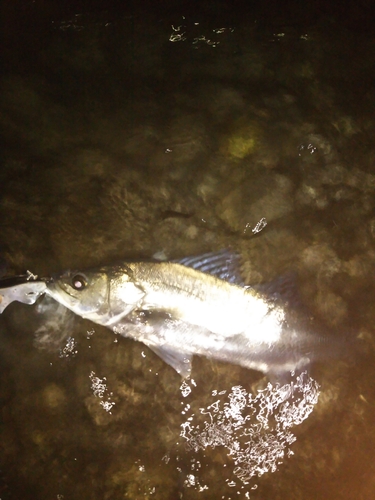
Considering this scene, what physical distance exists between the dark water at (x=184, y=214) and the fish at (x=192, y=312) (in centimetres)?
19

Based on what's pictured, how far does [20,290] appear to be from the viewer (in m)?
3.29

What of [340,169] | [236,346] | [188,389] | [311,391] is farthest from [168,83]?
[311,391]

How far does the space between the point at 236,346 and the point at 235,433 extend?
0.88m

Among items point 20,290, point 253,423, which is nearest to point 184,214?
point 20,290

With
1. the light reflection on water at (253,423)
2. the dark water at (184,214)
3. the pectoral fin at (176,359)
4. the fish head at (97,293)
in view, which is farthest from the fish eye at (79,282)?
the light reflection on water at (253,423)

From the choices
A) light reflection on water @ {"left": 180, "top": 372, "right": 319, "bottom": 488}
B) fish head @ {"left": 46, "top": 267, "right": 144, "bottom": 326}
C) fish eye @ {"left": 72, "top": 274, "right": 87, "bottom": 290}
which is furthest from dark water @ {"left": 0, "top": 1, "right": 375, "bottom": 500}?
fish eye @ {"left": 72, "top": 274, "right": 87, "bottom": 290}

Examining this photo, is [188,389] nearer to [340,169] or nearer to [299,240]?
[299,240]

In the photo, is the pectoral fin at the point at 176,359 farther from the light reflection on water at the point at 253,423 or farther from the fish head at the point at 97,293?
the fish head at the point at 97,293

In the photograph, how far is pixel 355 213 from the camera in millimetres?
4207

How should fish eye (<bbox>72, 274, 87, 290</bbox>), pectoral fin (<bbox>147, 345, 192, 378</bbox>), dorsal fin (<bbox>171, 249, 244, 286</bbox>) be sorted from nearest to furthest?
fish eye (<bbox>72, 274, 87, 290</bbox>), pectoral fin (<bbox>147, 345, 192, 378</bbox>), dorsal fin (<bbox>171, 249, 244, 286</bbox>)

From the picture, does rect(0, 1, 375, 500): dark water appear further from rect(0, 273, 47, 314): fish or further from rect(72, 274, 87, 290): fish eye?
rect(72, 274, 87, 290): fish eye

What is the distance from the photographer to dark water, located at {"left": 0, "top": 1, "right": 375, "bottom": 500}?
3354mm

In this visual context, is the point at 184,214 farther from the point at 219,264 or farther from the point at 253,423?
the point at 253,423

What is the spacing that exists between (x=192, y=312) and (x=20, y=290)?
172 centimetres
